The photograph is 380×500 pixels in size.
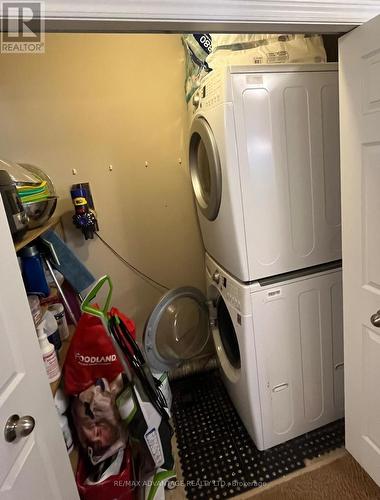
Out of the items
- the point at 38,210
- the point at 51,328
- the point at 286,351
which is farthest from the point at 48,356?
the point at 286,351

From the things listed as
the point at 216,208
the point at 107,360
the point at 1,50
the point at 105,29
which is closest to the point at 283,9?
the point at 105,29

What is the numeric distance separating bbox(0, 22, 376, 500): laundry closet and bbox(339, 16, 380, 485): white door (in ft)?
0.78

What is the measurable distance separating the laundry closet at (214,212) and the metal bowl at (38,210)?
21 cm

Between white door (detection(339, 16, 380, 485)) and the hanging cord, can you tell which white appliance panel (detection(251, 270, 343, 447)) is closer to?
white door (detection(339, 16, 380, 485))

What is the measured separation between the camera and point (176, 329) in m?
1.77

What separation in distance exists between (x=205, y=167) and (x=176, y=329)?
0.91 metres

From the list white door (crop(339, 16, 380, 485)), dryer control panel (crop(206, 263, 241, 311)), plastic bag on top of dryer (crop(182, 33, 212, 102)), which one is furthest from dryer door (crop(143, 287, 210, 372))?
plastic bag on top of dryer (crop(182, 33, 212, 102))

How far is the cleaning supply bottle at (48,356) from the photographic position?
1.17 m

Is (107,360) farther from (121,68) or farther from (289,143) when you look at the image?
(121,68)

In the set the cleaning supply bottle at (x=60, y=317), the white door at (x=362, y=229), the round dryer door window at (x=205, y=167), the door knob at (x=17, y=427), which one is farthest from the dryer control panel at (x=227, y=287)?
the door knob at (x=17, y=427)

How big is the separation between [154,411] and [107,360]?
30 cm

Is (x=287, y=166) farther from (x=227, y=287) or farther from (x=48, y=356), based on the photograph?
(x=48, y=356)

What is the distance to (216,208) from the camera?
1391 mm

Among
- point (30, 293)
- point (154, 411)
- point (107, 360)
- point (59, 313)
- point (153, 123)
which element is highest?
point (153, 123)
